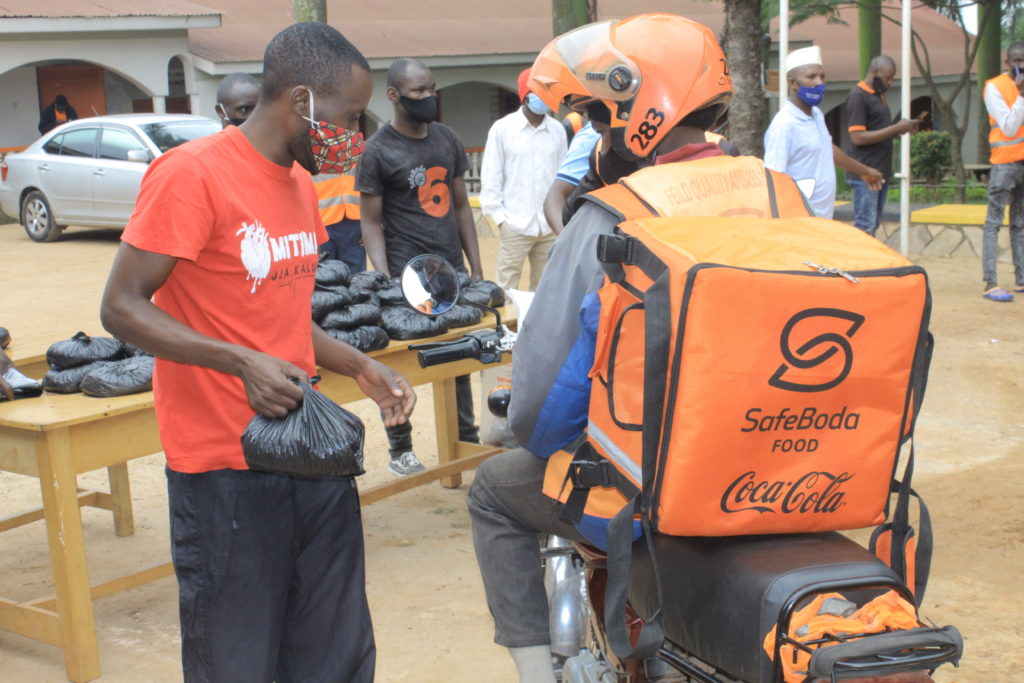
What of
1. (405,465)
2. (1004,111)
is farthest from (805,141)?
(405,465)

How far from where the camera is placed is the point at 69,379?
13.8 ft

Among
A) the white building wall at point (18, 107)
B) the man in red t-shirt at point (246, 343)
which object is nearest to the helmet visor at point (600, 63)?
the man in red t-shirt at point (246, 343)

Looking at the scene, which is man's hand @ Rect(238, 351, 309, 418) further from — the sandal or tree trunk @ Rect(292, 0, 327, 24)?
tree trunk @ Rect(292, 0, 327, 24)

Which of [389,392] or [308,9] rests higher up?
[308,9]

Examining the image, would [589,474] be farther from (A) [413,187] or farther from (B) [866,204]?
(B) [866,204]

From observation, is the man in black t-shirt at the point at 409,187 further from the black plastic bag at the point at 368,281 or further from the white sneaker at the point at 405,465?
the black plastic bag at the point at 368,281

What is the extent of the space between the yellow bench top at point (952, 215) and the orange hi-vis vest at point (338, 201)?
26.2ft

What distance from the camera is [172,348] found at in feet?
8.48

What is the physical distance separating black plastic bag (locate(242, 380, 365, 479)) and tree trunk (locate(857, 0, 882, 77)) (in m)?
21.7

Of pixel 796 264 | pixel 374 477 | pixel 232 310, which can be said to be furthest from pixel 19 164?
pixel 796 264

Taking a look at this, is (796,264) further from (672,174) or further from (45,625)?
(45,625)

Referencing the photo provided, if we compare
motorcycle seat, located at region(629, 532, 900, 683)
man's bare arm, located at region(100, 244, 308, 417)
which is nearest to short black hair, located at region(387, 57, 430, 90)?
man's bare arm, located at region(100, 244, 308, 417)

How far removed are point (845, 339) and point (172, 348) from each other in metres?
1.46

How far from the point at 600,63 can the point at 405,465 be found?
3992mm
